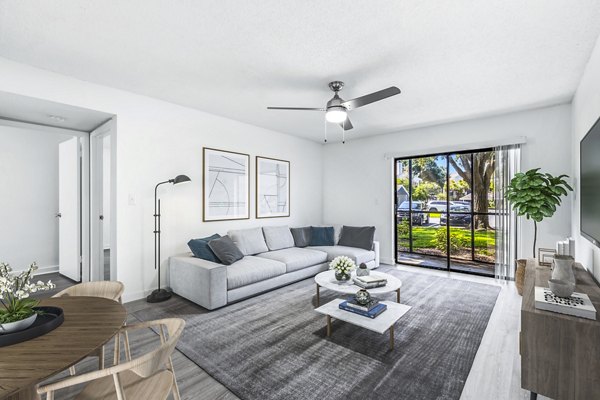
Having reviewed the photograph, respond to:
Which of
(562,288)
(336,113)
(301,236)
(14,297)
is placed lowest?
(301,236)

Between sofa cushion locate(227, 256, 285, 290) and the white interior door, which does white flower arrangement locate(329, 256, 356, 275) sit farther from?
the white interior door

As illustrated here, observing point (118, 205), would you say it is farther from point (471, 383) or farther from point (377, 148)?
point (377, 148)

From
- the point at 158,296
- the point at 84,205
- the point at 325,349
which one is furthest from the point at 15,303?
the point at 84,205

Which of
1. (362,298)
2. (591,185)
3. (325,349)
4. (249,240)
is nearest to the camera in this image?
(591,185)

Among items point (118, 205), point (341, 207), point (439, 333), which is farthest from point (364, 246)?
point (118, 205)

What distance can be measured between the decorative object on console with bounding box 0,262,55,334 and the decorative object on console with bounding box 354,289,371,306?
7.49 ft

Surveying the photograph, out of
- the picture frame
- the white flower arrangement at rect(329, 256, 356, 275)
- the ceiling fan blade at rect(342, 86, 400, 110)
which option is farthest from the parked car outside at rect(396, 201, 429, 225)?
the ceiling fan blade at rect(342, 86, 400, 110)

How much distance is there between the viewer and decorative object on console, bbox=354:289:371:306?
2.62 metres

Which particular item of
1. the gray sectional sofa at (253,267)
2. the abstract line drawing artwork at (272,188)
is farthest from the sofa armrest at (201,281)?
the abstract line drawing artwork at (272,188)

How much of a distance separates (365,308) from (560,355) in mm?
1300

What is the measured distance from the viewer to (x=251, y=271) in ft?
12.0

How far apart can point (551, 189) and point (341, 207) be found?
3610 millimetres

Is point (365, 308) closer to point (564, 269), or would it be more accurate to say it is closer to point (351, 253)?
point (564, 269)

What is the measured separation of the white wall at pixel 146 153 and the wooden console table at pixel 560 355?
395 cm
